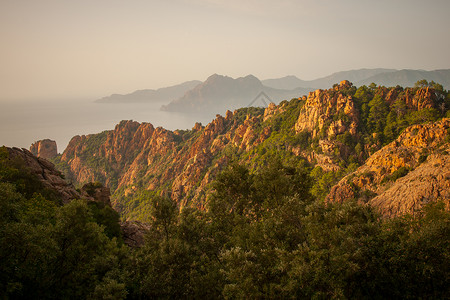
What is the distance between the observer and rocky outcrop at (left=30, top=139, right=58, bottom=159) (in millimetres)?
169000

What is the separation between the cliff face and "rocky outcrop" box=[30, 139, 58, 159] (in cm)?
1249

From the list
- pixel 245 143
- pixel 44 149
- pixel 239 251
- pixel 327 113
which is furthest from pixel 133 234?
pixel 44 149

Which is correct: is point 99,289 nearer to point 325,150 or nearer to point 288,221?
point 288,221

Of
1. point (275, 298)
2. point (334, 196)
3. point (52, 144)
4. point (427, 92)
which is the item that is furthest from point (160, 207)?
point (52, 144)

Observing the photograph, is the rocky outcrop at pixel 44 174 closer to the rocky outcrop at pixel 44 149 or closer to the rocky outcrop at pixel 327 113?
the rocky outcrop at pixel 327 113

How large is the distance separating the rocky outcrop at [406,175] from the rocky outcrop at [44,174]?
51.9m

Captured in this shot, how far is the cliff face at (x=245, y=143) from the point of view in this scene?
76.2 meters

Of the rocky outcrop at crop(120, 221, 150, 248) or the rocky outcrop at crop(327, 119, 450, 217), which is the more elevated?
the rocky outcrop at crop(327, 119, 450, 217)

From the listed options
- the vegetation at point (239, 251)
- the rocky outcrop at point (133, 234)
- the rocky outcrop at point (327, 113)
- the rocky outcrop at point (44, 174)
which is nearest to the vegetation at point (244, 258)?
the vegetation at point (239, 251)

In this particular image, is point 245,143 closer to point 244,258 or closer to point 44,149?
point 244,258

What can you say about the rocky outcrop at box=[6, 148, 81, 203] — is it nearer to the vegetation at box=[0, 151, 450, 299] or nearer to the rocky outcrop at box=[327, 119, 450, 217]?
the vegetation at box=[0, 151, 450, 299]

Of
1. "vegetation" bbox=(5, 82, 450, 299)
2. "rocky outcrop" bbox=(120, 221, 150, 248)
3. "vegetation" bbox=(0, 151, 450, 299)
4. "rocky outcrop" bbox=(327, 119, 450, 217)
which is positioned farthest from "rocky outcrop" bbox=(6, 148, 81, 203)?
"rocky outcrop" bbox=(327, 119, 450, 217)

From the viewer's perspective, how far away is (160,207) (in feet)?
91.1

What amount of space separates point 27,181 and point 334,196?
58653mm
